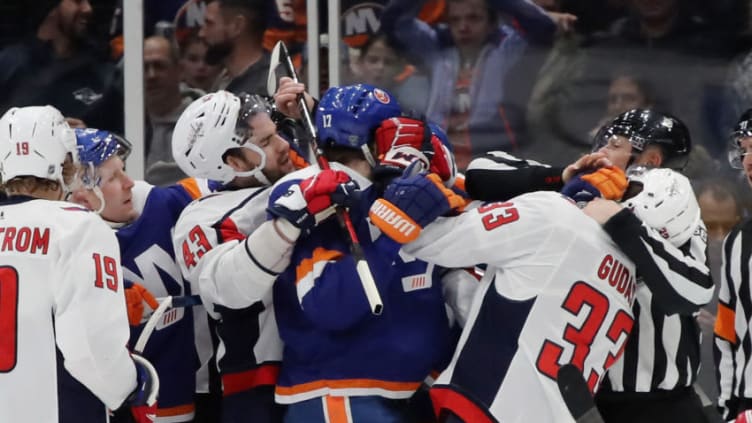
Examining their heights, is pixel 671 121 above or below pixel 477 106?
above

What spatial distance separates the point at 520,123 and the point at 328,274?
210 centimetres

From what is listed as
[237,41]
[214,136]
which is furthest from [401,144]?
[237,41]

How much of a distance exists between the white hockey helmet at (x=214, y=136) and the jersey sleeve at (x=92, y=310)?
40cm

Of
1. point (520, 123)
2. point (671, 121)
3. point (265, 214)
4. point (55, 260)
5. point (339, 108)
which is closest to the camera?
point (55, 260)

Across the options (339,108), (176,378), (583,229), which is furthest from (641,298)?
(176,378)

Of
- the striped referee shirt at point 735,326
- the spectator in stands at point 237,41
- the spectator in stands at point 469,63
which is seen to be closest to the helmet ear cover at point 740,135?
the striped referee shirt at point 735,326

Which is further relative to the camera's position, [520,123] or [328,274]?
[520,123]

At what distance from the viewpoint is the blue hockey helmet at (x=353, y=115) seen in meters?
2.58

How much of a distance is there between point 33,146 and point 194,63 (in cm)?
251

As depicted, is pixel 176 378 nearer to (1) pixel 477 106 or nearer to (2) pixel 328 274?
(2) pixel 328 274

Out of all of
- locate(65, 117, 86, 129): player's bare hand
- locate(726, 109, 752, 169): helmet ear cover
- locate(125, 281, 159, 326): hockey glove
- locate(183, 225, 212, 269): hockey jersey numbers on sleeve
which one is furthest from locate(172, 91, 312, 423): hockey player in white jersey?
locate(65, 117, 86, 129): player's bare hand

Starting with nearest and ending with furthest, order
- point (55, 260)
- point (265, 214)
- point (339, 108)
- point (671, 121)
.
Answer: point (55, 260) → point (339, 108) → point (265, 214) → point (671, 121)

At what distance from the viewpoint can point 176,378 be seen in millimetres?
3066

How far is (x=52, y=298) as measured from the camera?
2414 millimetres
